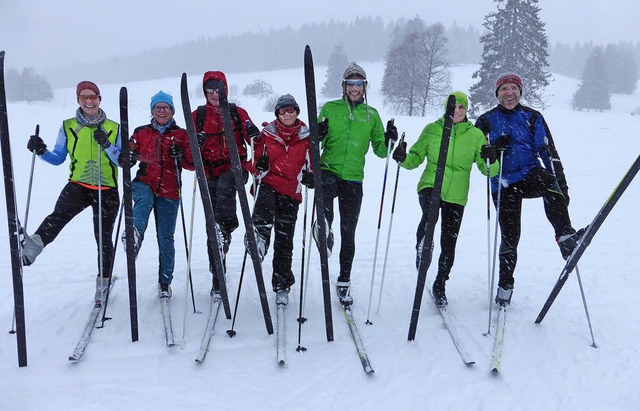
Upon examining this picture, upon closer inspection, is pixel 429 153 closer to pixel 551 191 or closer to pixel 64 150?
pixel 551 191

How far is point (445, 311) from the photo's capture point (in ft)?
14.0

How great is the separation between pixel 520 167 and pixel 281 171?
8.02 ft

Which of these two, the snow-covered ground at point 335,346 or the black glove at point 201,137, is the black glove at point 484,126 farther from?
the black glove at point 201,137

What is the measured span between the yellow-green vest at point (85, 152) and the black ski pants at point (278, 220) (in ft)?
5.14

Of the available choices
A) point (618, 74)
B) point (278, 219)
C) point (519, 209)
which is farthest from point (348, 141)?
point (618, 74)

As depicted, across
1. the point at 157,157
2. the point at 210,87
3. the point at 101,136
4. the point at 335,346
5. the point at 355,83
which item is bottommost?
the point at 335,346

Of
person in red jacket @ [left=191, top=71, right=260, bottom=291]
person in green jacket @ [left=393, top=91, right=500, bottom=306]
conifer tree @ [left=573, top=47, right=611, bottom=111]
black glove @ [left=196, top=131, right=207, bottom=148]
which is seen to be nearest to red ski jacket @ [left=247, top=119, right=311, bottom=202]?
person in red jacket @ [left=191, top=71, right=260, bottom=291]

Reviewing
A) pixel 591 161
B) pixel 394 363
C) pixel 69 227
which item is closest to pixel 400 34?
pixel 591 161

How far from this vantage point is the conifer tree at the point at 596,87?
41.7m

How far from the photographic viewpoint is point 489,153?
378 cm

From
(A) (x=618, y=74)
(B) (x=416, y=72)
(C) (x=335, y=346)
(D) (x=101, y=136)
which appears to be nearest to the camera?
(D) (x=101, y=136)

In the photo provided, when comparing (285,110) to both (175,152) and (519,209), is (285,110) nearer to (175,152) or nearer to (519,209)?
(175,152)

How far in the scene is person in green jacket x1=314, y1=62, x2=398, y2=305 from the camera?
161 inches

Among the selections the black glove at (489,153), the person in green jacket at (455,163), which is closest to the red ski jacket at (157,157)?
the person in green jacket at (455,163)
